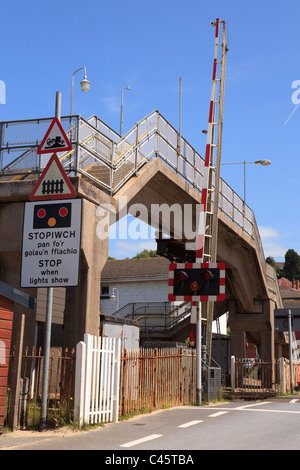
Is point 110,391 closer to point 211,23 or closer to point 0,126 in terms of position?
point 0,126

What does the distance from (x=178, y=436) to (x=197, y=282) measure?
6.20 m

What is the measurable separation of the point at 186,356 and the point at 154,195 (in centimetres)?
576

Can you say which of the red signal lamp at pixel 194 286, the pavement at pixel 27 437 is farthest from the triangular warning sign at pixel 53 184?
the red signal lamp at pixel 194 286

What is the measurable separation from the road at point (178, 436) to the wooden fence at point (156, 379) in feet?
2.07

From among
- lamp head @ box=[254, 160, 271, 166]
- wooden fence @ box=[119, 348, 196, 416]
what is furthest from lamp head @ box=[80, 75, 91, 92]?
lamp head @ box=[254, 160, 271, 166]

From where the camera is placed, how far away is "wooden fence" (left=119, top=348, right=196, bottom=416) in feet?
42.3

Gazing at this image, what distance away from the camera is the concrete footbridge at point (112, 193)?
1459 cm

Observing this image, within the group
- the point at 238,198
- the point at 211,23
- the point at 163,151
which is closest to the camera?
the point at 163,151

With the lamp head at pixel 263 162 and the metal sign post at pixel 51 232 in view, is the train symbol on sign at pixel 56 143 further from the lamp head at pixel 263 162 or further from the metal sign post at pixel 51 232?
the lamp head at pixel 263 162

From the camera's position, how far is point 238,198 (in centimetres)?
2798

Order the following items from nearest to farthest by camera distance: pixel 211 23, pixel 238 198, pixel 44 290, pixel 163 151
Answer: pixel 163 151
pixel 44 290
pixel 211 23
pixel 238 198

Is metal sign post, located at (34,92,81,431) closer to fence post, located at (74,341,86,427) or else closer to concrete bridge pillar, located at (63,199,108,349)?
fence post, located at (74,341,86,427)

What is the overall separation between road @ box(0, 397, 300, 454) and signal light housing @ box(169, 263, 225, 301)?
10.4ft
